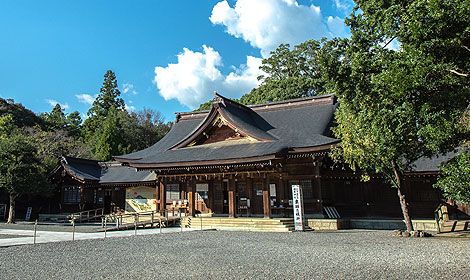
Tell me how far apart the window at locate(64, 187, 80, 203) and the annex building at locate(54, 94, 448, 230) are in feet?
20.8

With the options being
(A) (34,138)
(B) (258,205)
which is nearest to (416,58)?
(B) (258,205)

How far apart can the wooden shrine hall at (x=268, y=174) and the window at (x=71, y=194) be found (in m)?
7.88

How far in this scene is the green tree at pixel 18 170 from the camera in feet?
65.6

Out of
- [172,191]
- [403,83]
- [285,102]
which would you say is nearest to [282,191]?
[172,191]

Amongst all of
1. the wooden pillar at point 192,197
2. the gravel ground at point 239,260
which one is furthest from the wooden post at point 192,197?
the gravel ground at point 239,260

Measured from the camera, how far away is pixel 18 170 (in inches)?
799

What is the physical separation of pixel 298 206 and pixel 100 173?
19815mm

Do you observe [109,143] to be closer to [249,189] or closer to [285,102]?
[285,102]

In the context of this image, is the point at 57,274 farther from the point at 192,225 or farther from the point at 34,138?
the point at 34,138

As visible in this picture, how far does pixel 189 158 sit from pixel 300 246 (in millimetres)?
9196

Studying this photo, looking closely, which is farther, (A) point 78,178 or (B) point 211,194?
(A) point 78,178

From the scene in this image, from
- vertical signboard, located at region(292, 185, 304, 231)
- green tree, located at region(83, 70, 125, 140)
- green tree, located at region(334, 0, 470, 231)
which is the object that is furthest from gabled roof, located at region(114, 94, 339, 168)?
green tree, located at region(83, 70, 125, 140)

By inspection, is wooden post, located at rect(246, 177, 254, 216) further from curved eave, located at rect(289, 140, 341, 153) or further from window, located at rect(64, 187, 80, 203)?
window, located at rect(64, 187, 80, 203)

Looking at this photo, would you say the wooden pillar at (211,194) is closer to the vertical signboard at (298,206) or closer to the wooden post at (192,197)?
the wooden post at (192,197)
